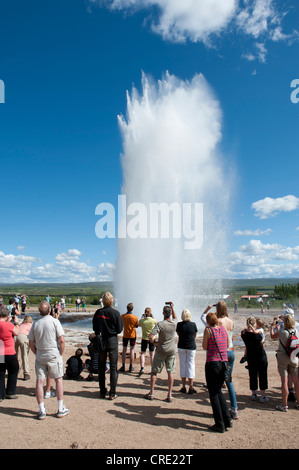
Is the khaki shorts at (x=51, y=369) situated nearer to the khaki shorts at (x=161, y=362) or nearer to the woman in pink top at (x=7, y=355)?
the woman in pink top at (x=7, y=355)

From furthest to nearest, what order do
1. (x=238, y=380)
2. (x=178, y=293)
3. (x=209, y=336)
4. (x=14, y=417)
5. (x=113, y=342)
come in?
(x=178, y=293) < (x=238, y=380) < (x=113, y=342) < (x=14, y=417) < (x=209, y=336)

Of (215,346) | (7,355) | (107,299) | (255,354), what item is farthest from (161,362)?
(7,355)

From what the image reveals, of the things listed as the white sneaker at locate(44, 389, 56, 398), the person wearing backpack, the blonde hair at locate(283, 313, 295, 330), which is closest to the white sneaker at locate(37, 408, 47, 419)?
the white sneaker at locate(44, 389, 56, 398)

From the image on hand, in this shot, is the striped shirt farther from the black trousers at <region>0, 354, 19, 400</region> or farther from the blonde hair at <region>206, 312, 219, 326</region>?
the black trousers at <region>0, 354, 19, 400</region>

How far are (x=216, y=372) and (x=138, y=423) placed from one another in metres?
1.75

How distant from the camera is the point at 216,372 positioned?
5.07 meters

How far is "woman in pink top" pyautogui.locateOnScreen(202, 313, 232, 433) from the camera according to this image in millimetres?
5082

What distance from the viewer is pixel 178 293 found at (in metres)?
23.6

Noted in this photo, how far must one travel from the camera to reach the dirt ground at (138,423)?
4.81 metres

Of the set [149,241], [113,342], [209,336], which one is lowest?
[113,342]

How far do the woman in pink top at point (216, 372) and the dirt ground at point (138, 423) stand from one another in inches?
10.7
